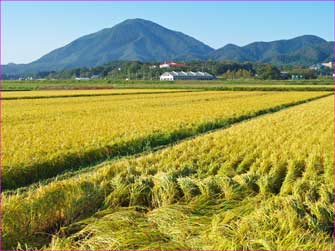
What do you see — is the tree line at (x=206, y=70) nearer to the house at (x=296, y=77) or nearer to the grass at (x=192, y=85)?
the house at (x=296, y=77)

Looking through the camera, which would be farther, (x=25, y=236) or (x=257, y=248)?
(x=25, y=236)

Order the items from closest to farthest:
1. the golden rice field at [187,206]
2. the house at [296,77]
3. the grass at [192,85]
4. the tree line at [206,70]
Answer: the golden rice field at [187,206], the grass at [192,85], the house at [296,77], the tree line at [206,70]

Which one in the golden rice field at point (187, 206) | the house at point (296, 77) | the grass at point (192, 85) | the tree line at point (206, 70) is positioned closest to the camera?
the golden rice field at point (187, 206)

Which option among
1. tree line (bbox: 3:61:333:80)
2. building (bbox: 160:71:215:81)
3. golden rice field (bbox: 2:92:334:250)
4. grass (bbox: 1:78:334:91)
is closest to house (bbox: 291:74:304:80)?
tree line (bbox: 3:61:333:80)

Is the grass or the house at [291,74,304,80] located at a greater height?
the grass

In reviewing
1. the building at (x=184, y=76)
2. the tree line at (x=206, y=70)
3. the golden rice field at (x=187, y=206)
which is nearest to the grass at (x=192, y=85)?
the tree line at (x=206, y=70)

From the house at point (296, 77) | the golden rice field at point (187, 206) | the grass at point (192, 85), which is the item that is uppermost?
the golden rice field at point (187, 206)

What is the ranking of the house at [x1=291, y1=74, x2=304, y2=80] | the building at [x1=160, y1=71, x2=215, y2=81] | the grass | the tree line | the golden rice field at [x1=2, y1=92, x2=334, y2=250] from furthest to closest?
the building at [x1=160, y1=71, x2=215, y2=81] → the tree line → the house at [x1=291, y1=74, x2=304, y2=80] → the grass → the golden rice field at [x1=2, y1=92, x2=334, y2=250]

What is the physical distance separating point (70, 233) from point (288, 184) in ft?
11.4

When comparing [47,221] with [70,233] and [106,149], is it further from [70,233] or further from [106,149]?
[106,149]

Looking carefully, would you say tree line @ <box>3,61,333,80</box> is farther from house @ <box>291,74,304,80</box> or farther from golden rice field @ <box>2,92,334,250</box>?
golden rice field @ <box>2,92,334,250</box>

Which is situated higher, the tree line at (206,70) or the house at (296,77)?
the tree line at (206,70)

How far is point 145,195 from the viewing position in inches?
253

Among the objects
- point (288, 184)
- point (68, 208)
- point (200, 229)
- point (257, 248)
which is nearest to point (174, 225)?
point (200, 229)
